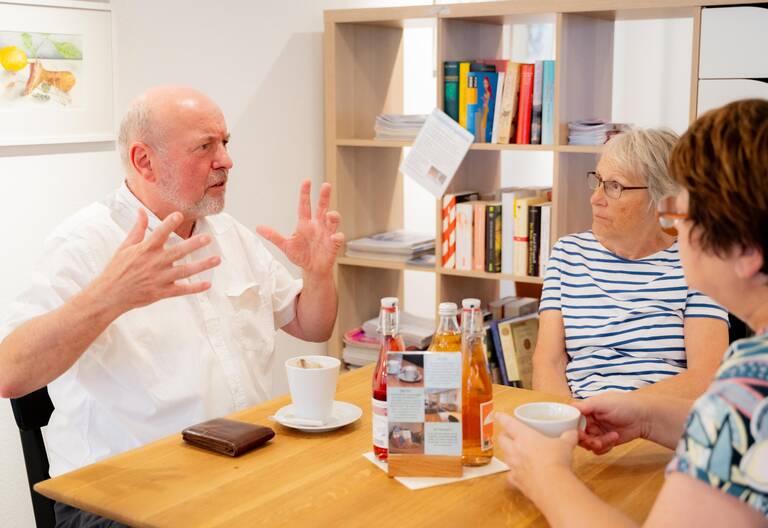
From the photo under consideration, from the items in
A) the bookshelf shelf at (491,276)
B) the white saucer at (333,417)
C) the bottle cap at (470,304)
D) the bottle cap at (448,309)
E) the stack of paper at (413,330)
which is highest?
the bottle cap at (470,304)

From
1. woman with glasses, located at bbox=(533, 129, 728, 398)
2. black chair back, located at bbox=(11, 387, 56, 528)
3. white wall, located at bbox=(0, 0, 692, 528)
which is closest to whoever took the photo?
black chair back, located at bbox=(11, 387, 56, 528)

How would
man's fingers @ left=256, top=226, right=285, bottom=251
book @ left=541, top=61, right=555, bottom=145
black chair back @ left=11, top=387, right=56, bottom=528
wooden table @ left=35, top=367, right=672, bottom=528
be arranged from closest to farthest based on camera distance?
1. wooden table @ left=35, top=367, right=672, bottom=528
2. black chair back @ left=11, top=387, right=56, bottom=528
3. man's fingers @ left=256, top=226, right=285, bottom=251
4. book @ left=541, top=61, right=555, bottom=145

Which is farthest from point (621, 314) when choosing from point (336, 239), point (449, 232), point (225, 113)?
point (225, 113)

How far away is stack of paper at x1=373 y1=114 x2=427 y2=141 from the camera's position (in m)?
3.41

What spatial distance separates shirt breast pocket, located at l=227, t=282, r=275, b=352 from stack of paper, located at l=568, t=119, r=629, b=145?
126 cm

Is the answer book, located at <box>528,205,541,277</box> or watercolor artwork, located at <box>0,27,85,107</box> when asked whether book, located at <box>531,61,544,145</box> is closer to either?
book, located at <box>528,205,541,277</box>

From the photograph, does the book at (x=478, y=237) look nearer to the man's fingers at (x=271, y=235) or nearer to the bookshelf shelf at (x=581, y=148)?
the bookshelf shelf at (x=581, y=148)

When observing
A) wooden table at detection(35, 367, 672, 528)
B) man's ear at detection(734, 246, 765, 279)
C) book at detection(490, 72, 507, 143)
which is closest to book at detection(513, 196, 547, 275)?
book at detection(490, 72, 507, 143)

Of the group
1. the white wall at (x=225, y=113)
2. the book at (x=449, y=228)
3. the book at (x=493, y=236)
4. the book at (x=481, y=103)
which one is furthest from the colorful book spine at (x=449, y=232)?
the white wall at (x=225, y=113)

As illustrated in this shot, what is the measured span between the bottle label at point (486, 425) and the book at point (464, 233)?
6.04 ft

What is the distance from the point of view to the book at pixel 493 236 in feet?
10.8

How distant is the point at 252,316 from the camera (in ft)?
7.58

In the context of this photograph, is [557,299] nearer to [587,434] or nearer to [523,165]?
[587,434]

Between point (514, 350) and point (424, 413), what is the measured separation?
1.74m
